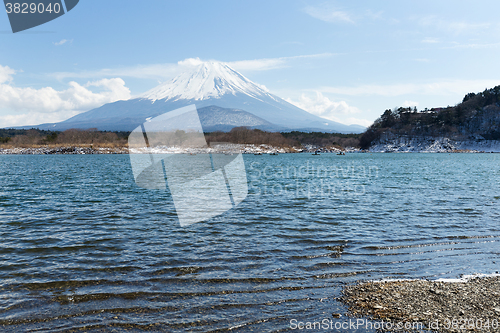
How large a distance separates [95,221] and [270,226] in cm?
912

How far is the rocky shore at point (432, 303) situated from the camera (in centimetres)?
650

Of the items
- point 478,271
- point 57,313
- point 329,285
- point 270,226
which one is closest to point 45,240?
point 57,313

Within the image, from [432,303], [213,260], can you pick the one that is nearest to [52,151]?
[213,260]

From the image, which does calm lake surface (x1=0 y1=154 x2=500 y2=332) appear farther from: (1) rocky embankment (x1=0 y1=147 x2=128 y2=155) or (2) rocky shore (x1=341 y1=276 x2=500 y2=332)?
(1) rocky embankment (x1=0 y1=147 x2=128 y2=155)

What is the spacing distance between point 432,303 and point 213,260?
21.2ft

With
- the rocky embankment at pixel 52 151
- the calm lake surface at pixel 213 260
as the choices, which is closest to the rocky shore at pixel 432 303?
the calm lake surface at pixel 213 260

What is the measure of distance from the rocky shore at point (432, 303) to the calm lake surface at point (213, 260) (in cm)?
62

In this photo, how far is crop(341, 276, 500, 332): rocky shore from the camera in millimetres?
6496

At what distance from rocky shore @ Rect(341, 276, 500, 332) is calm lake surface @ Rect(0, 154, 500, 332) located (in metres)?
0.62

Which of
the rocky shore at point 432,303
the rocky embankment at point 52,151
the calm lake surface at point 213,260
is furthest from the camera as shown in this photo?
the rocky embankment at point 52,151

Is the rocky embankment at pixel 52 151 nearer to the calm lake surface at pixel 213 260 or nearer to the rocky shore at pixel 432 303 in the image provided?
the calm lake surface at pixel 213 260

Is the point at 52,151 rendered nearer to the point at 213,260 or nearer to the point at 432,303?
the point at 213,260

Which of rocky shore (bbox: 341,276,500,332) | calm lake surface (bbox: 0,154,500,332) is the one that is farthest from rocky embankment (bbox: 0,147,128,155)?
rocky shore (bbox: 341,276,500,332)

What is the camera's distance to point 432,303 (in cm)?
729
